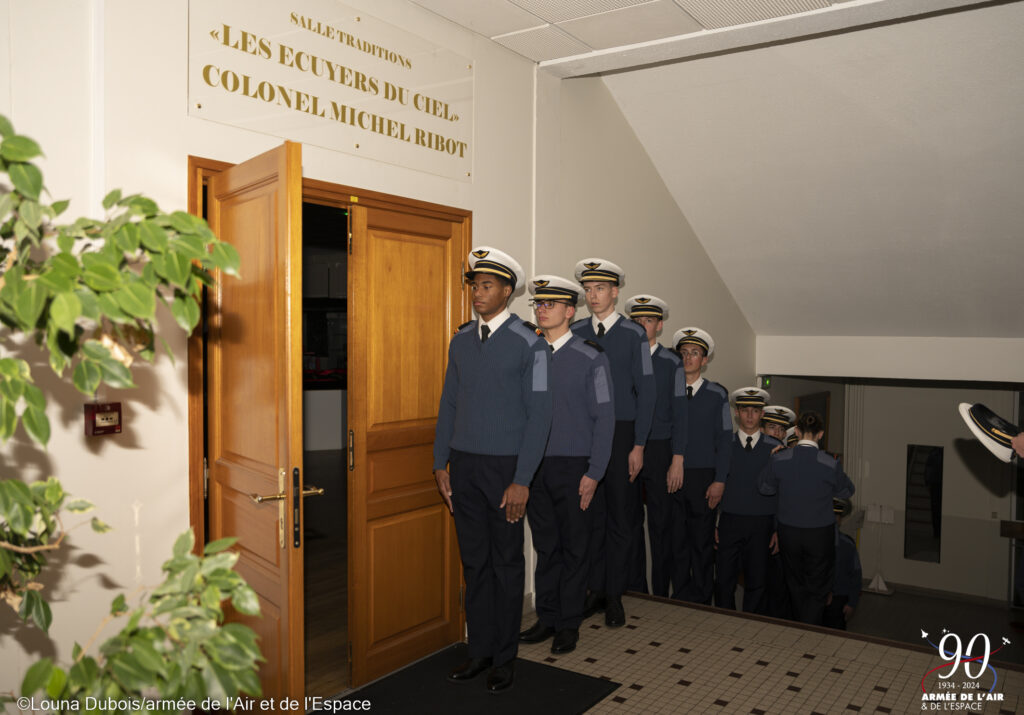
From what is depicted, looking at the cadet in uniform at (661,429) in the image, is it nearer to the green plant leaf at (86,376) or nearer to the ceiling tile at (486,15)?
the ceiling tile at (486,15)

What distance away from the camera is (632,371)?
411 cm

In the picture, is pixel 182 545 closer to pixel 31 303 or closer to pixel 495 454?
pixel 31 303

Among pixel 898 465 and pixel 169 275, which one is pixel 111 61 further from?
pixel 898 465

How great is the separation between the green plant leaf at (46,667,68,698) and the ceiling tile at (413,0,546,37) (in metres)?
3.15

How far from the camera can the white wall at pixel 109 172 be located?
2.31 m

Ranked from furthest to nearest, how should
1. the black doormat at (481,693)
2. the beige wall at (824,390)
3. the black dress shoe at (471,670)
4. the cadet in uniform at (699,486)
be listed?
1. the beige wall at (824,390)
2. the cadet in uniform at (699,486)
3. the black dress shoe at (471,670)
4. the black doormat at (481,693)

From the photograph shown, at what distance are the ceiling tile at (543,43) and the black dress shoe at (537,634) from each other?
2.92 metres

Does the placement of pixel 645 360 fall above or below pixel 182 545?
above

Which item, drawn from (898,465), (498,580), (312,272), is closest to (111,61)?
(498,580)

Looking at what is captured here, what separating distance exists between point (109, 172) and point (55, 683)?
5.91 ft

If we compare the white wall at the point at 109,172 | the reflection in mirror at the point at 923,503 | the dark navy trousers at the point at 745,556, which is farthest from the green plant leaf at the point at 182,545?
the reflection in mirror at the point at 923,503

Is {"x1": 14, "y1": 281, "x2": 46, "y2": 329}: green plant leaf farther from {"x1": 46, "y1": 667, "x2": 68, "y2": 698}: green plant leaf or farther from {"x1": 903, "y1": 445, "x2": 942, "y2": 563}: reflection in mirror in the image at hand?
{"x1": 903, "y1": 445, "x2": 942, "y2": 563}: reflection in mirror

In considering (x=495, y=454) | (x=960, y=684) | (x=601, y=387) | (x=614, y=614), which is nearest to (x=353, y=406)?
(x=495, y=454)

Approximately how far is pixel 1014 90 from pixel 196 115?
14.1 feet
